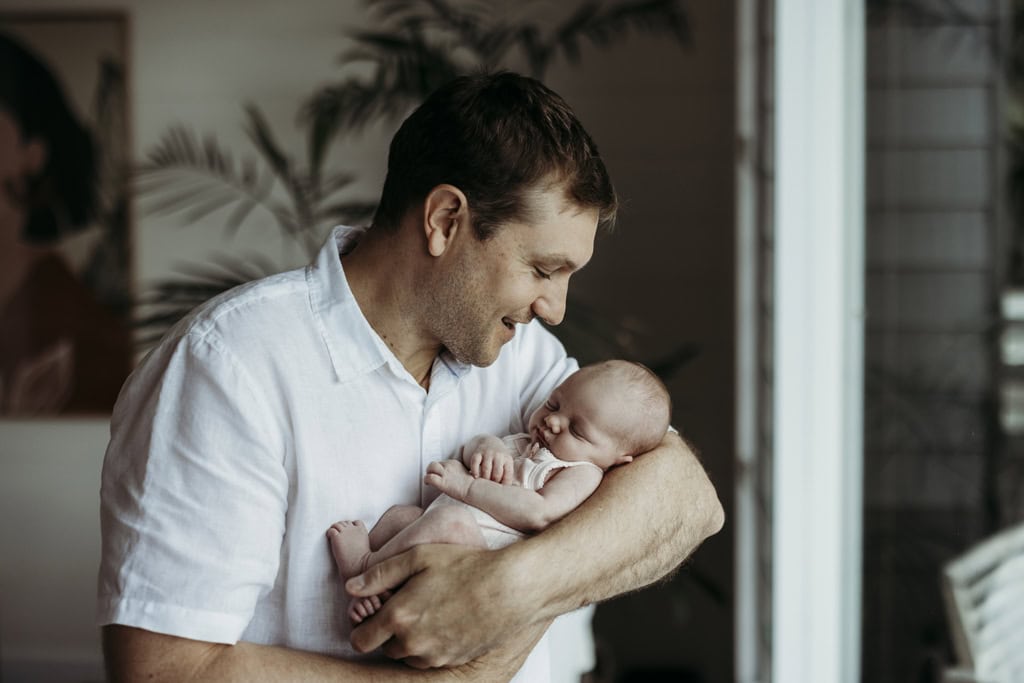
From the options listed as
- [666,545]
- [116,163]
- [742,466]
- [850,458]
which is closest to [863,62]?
[850,458]

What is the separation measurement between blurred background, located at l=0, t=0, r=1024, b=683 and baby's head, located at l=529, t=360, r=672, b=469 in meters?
0.88

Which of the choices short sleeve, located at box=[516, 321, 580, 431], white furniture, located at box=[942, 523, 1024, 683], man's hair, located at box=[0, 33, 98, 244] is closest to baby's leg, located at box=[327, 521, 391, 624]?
short sleeve, located at box=[516, 321, 580, 431]

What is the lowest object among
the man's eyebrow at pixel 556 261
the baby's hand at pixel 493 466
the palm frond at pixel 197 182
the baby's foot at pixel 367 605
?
the baby's foot at pixel 367 605

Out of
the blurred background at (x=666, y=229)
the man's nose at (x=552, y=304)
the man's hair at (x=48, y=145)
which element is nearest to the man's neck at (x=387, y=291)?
the man's nose at (x=552, y=304)

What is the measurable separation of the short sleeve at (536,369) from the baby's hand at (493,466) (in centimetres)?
20

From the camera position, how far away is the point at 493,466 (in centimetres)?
137

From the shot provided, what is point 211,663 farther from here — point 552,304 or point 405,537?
point 552,304

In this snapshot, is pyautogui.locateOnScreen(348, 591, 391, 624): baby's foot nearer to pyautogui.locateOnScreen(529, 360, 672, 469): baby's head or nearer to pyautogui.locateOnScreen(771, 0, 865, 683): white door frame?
pyautogui.locateOnScreen(529, 360, 672, 469): baby's head

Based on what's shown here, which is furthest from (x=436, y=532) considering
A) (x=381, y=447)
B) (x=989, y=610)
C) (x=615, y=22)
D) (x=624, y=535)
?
(x=615, y=22)

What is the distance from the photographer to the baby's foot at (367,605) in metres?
1.24

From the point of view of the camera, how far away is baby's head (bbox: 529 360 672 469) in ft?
4.87

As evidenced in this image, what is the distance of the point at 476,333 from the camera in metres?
1.38

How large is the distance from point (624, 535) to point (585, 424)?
0.19 m

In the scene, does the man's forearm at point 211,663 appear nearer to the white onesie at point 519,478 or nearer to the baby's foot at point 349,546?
the baby's foot at point 349,546
